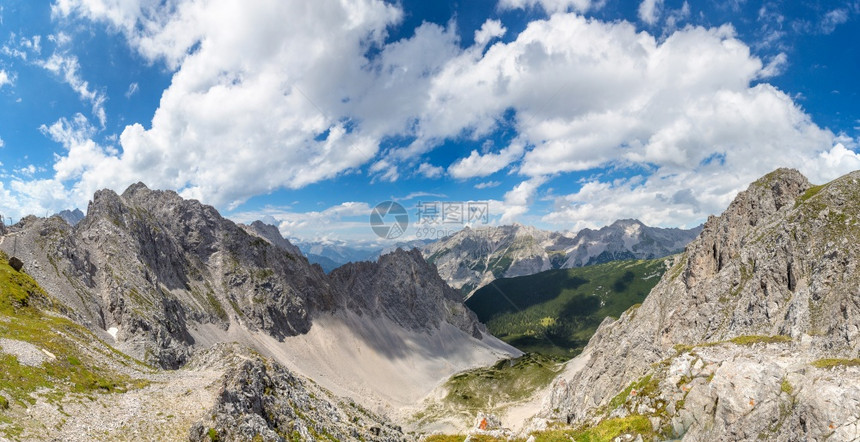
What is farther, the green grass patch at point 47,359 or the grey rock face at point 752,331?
the green grass patch at point 47,359

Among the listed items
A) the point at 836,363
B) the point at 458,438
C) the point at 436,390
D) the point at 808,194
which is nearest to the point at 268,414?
the point at 458,438

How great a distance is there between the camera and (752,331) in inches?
3450

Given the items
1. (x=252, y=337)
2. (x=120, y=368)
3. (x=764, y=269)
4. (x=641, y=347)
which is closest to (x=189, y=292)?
(x=252, y=337)

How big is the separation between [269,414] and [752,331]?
3928 inches

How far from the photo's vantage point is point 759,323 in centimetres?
8875

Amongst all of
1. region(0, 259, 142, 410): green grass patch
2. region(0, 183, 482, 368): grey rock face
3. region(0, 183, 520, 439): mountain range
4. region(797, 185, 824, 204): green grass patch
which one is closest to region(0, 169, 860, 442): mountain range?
region(0, 259, 142, 410): green grass patch

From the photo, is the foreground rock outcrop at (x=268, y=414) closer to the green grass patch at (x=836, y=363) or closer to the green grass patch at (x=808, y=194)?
the green grass patch at (x=836, y=363)

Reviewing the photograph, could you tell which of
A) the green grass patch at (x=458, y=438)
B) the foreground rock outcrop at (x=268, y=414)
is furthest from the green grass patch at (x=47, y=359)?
the green grass patch at (x=458, y=438)

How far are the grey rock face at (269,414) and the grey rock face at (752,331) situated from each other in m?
30.8

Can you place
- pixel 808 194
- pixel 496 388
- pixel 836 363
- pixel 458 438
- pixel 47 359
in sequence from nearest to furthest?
1. pixel 836 363
2. pixel 458 438
3. pixel 47 359
4. pixel 808 194
5. pixel 496 388

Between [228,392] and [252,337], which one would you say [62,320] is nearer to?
[228,392]

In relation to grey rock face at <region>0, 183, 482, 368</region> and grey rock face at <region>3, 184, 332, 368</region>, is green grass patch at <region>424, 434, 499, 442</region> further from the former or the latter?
grey rock face at <region>3, 184, 332, 368</region>

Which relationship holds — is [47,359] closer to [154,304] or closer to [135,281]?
[154,304]

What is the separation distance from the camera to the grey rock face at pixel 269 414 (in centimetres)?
3484
